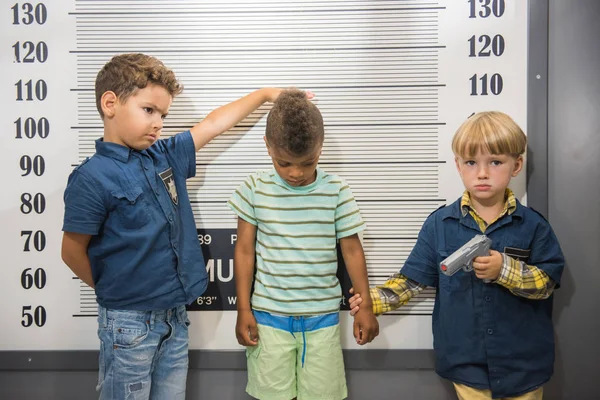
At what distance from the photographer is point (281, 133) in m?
1.28

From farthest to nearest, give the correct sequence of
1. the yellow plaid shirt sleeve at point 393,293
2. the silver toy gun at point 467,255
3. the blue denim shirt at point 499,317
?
the yellow plaid shirt sleeve at point 393,293 < the blue denim shirt at point 499,317 < the silver toy gun at point 467,255

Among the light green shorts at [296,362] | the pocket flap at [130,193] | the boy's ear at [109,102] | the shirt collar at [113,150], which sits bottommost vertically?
the light green shorts at [296,362]

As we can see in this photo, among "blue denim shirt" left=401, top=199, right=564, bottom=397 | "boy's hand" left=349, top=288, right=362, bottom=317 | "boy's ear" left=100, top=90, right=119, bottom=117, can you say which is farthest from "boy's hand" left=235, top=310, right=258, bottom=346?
"boy's ear" left=100, top=90, right=119, bottom=117

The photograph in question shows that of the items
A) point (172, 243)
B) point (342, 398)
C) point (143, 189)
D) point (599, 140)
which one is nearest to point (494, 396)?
point (342, 398)

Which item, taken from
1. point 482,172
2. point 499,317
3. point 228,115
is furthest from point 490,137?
point 228,115

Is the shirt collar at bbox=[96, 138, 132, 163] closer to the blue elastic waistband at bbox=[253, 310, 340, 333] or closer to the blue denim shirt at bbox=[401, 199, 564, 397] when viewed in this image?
the blue elastic waistband at bbox=[253, 310, 340, 333]

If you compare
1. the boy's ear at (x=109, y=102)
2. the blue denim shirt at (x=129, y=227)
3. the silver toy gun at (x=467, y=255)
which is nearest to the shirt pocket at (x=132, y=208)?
the blue denim shirt at (x=129, y=227)

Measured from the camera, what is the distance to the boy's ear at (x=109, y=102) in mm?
1295

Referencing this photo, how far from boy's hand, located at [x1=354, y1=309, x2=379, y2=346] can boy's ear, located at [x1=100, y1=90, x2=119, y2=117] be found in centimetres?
83

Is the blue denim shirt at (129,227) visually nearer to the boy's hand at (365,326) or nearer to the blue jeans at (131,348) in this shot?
the blue jeans at (131,348)

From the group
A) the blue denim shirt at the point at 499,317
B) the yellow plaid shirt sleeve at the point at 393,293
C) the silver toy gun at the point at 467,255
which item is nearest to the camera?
the silver toy gun at the point at 467,255

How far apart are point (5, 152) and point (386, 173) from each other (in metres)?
1.14

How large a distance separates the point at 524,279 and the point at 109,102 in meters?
1.11

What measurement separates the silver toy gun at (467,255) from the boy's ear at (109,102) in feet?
2.91
